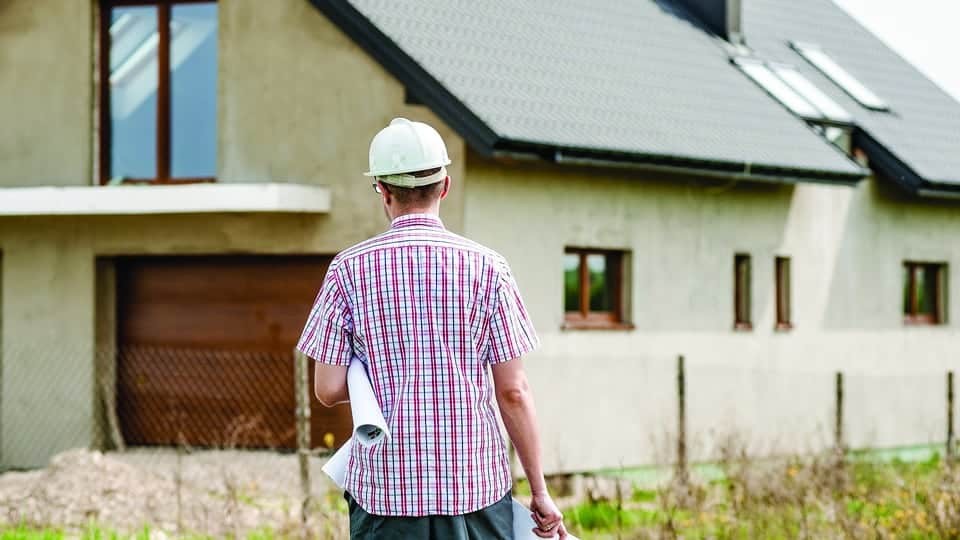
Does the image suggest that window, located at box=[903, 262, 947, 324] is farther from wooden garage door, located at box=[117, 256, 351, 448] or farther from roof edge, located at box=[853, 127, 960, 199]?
wooden garage door, located at box=[117, 256, 351, 448]

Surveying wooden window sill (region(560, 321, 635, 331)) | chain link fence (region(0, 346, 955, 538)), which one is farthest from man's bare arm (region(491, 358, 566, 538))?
wooden window sill (region(560, 321, 635, 331))

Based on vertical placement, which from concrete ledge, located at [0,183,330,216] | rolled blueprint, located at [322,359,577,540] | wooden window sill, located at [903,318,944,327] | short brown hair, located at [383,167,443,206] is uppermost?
concrete ledge, located at [0,183,330,216]

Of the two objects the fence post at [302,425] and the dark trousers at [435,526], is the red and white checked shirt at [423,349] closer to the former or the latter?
the dark trousers at [435,526]

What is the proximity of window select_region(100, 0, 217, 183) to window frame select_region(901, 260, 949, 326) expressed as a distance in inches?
330

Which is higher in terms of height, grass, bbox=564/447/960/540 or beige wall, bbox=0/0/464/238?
beige wall, bbox=0/0/464/238

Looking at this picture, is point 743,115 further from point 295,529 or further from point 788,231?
point 295,529

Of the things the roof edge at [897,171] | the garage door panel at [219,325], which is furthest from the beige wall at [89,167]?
the roof edge at [897,171]

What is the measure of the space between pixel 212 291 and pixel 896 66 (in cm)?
1085

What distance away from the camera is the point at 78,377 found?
14.9m

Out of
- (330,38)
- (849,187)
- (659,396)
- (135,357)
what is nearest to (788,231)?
(849,187)

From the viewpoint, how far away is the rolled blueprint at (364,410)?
400cm

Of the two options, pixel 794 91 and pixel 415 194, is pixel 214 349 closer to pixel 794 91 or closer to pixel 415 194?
pixel 794 91

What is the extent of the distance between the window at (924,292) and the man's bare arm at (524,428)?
15028 mm

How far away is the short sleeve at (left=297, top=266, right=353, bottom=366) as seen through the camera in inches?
164
